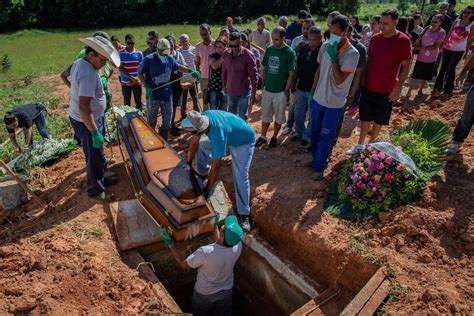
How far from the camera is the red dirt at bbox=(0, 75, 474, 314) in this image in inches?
134

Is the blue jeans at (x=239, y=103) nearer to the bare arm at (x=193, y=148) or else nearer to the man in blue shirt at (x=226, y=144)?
the man in blue shirt at (x=226, y=144)

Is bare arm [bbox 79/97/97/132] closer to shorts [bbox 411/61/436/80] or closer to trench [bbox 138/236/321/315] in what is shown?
trench [bbox 138/236/321/315]

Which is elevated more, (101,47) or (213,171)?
(101,47)

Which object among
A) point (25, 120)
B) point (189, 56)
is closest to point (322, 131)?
point (189, 56)

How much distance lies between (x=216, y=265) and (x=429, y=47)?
6.64 meters

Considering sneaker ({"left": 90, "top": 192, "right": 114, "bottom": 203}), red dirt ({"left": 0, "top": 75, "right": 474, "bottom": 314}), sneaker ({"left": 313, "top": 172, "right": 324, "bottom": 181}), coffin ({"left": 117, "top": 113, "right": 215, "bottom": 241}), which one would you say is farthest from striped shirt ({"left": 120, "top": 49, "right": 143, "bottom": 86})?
sneaker ({"left": 313, "top": 172, "right": 324, "bottom": 181})

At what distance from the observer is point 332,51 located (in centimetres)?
432

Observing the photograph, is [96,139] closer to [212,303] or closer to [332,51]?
[212,303]

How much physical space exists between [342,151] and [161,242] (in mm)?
3102

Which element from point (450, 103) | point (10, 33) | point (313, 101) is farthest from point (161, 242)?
point (10, 33)

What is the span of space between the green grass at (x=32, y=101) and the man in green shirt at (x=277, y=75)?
170 inches

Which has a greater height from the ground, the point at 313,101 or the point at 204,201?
the point at 313,101

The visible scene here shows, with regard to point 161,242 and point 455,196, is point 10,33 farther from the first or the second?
point 455,196

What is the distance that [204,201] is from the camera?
13.4 ft
